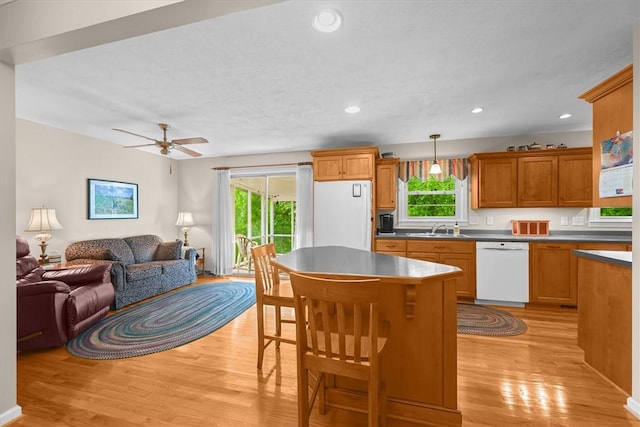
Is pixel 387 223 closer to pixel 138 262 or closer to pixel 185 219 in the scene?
pixel 185 219

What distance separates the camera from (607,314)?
2.14 metres

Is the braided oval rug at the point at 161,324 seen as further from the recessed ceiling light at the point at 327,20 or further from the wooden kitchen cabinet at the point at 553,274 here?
the wooden kitchen cabinet at the point at 553,274

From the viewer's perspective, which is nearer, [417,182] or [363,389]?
[363,389]

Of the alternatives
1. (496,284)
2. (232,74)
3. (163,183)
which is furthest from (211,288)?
(496,284)

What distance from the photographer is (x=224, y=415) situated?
5.94 ft

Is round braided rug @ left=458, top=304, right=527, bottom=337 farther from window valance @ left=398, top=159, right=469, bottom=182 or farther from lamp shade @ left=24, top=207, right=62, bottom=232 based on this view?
lamp shade @ left=24, top=207, right=62, bottom=232

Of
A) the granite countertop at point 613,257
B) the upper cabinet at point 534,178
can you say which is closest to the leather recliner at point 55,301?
the granite countertop at point 613,257

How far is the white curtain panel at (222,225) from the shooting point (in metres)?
5.80

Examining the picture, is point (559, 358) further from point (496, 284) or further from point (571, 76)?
point (571, 76)

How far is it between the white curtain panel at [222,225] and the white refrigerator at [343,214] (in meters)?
2.18

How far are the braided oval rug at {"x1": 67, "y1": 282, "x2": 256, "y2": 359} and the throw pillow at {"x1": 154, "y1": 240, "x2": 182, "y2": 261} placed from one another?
0.75 m

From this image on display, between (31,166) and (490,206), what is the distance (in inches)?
257

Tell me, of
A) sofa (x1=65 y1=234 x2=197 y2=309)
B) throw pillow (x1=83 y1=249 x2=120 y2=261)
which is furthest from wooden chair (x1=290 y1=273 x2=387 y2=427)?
throw pillow (x1=83 y1=249 x2=120 y2=261)

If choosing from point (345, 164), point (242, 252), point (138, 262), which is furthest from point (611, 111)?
point (138, 262)
